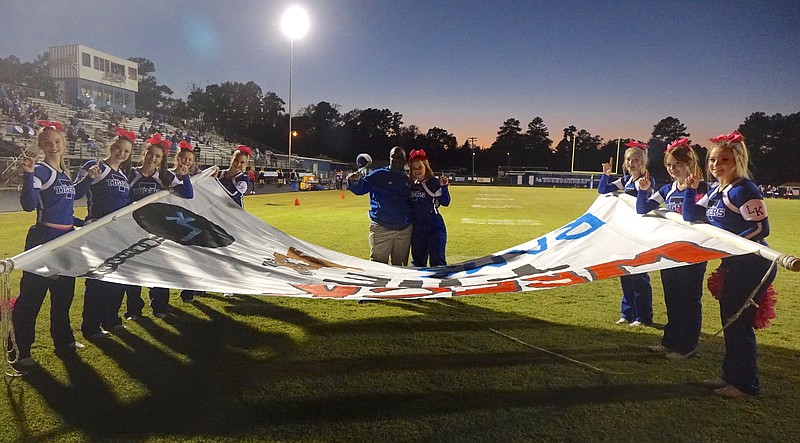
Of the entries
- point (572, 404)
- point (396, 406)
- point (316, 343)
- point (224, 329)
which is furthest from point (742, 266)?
point (224, 329)

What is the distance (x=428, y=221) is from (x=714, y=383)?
3.57 meters

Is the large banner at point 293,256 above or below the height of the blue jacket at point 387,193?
below

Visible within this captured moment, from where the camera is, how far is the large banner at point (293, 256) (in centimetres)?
362

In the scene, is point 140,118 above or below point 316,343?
above

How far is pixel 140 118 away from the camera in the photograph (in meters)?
44.5

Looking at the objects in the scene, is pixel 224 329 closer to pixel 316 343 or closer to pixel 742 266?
pixel 316 343

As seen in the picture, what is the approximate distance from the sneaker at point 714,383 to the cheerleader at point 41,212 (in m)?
5.39

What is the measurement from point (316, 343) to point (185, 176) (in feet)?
7.60

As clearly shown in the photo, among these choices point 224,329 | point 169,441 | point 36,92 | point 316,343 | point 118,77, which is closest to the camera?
point 169,441

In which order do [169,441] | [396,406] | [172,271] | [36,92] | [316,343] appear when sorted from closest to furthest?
[169,441]
[396,406]
[172,271]
[316,343]
[36,92]

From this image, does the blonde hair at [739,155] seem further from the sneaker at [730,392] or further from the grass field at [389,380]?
the grass field at [389,380]

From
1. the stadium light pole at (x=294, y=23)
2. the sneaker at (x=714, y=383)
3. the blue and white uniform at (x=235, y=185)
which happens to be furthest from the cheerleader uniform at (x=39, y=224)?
the stadium light pole at (x=294, y=23)

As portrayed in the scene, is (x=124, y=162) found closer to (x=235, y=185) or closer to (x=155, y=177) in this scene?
(x=155, y=177)

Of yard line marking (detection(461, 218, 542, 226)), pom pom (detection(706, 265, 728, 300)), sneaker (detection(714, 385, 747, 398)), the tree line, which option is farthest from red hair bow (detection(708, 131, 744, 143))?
the tree line
